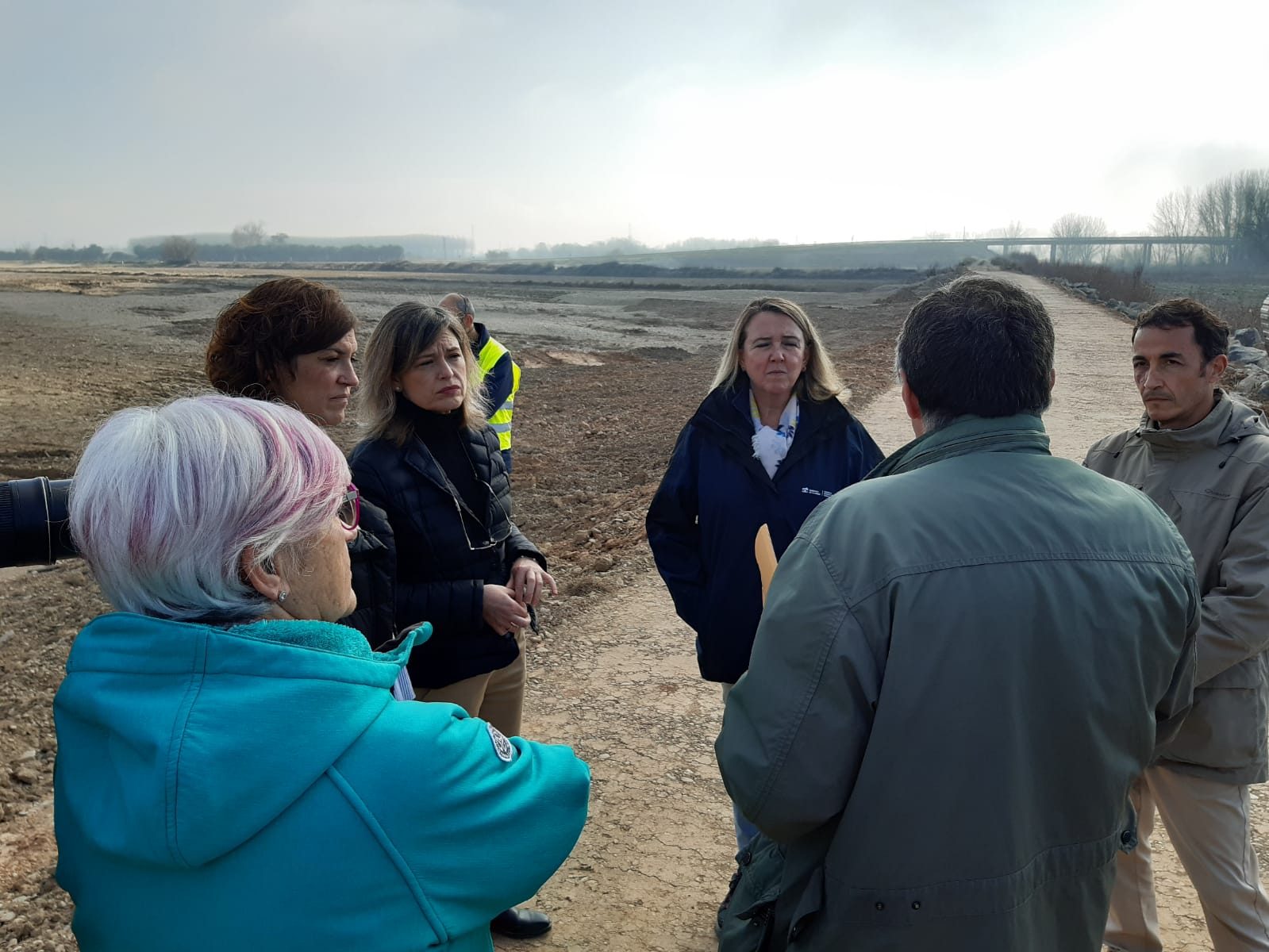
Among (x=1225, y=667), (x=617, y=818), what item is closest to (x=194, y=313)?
(x=617, y=818)

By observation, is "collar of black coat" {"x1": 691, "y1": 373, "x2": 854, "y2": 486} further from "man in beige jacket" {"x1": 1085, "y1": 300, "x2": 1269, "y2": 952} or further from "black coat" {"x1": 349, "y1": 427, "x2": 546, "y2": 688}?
"man in beige jacket" {"x1": 1085, "y1": 300, "x2": 1269, "y2": 952}

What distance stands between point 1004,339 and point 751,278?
8048cm

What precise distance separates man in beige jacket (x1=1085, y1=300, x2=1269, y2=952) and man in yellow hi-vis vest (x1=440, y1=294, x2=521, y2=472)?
168 inches

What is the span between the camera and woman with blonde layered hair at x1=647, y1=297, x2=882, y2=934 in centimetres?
293

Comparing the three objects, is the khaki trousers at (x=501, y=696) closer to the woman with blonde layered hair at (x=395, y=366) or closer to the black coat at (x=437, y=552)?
the black coat at (x=437, y=552)

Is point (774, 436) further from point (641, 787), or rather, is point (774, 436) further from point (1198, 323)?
point (641, 787)

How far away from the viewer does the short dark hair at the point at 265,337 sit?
2.48m

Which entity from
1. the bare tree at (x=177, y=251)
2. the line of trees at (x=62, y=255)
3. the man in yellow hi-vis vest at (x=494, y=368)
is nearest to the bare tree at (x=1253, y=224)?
the man in yellow hi-vis vest at (x=494, y=368)

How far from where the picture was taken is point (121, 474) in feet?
4.14

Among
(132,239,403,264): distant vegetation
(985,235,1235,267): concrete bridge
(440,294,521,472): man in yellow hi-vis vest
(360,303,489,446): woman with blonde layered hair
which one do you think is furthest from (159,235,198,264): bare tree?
(360,303,489,446): woman with blonde layered hair

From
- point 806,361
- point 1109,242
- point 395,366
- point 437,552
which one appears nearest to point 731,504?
point 806,361

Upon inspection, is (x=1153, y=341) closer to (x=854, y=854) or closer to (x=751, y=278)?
(x=854, y=854)

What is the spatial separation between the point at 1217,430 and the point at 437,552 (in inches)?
94.3

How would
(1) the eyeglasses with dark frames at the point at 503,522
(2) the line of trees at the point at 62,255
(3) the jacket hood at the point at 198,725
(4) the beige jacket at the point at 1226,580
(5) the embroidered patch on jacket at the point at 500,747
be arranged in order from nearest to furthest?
(3) the jacket hood at the point at 198,725 → (5) the embroidered patch on jacket at the point at 500,747 → (4) the beige jacket at the point at 1226,580 → (1) the eyeglasses with dark frames at the point at 503,522 → (2) the line of trees at the point at 62,255
